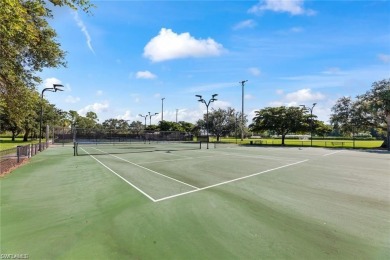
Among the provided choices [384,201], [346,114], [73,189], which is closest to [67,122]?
[346,114]

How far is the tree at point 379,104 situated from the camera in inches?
1704

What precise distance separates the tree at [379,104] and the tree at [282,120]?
11.2m

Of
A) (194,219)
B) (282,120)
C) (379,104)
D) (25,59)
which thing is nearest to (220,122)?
(282,120)

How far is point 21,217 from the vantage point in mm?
6332

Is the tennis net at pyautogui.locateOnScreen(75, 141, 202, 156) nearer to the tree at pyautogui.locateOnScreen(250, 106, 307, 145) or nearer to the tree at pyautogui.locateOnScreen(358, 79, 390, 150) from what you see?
the tree at pyautogui.locateOnScreen(250, 106, 307, 145)

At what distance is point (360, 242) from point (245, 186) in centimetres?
513

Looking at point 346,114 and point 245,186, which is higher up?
point 346,114

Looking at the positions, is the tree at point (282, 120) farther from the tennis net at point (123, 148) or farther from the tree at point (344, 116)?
the tennis net at point (123, 148)

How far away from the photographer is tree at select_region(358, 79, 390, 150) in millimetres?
43294

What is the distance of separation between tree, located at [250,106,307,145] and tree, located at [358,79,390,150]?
11.2 meters

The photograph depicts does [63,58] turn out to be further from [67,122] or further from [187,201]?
[67,122]

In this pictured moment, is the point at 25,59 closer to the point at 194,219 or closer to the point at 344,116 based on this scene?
the point at 194,219

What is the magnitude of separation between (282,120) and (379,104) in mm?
16492

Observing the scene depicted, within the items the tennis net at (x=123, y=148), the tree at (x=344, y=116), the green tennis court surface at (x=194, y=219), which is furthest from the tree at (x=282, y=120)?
the green tennis court surface at (x=194, y=219)
